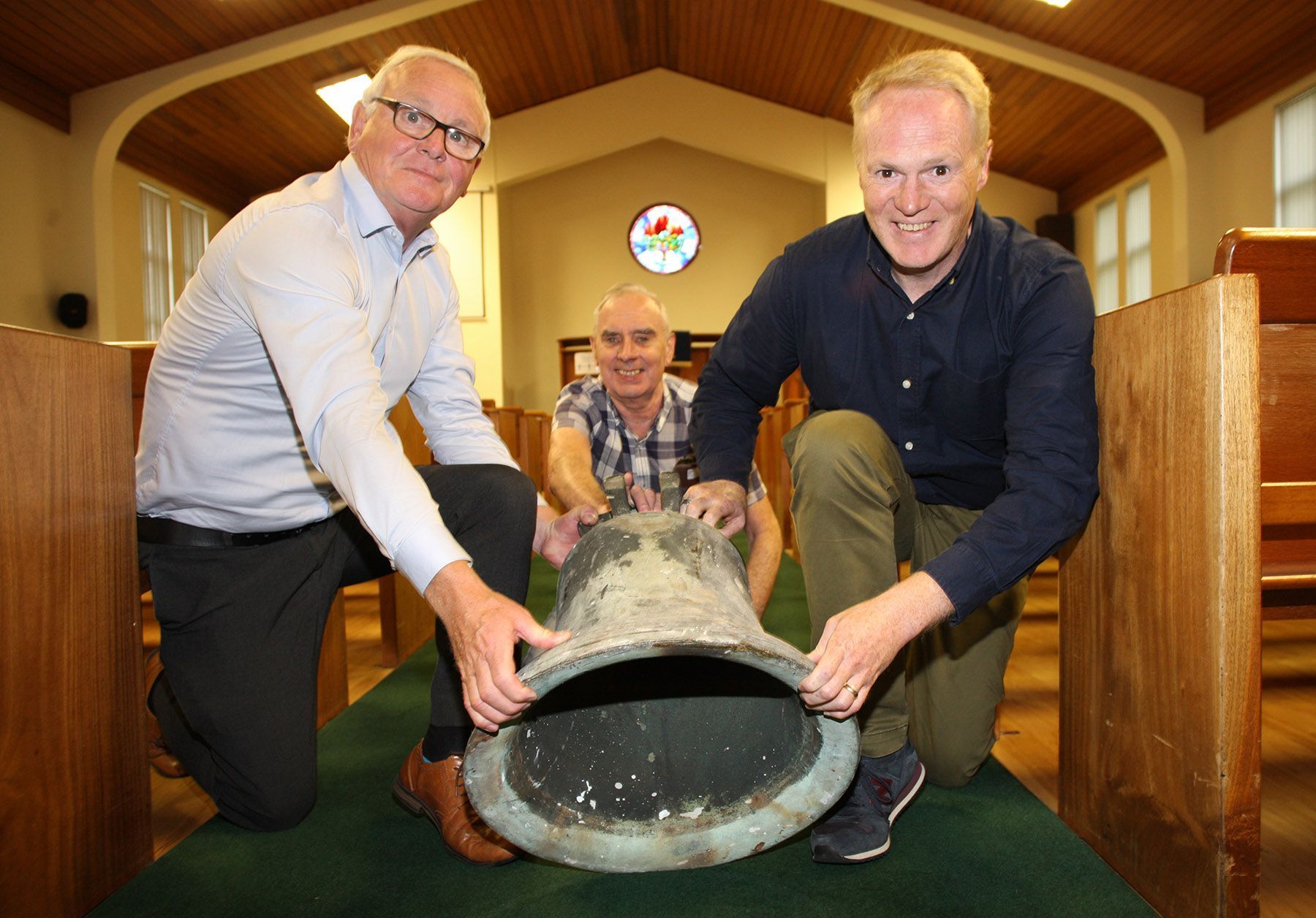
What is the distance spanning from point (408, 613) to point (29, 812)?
177 cm

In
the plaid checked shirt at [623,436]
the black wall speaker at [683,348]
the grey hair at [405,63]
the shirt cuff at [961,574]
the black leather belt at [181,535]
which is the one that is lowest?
the shirt cuff at [961,574]

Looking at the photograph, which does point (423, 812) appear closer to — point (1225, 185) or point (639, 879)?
point (639, 879)

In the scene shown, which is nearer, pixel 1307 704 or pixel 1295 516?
pixel 1295 516

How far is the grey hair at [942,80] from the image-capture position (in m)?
1.46

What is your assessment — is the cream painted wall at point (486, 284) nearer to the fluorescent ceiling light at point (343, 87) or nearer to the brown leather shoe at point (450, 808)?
the fluorescent ceiling light at point (343, 87)

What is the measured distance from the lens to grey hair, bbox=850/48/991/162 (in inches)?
57.6

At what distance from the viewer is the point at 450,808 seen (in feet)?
5.06

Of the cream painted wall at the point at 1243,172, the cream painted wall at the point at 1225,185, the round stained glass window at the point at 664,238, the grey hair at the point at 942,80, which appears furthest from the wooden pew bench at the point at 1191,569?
the round stained glass window at the point at 664,238

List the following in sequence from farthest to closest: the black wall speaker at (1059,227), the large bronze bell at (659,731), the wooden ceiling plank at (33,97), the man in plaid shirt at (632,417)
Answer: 1. the black wall speaker at (1059,227)
2. the wooden ceiling plank at (33,97)
3. the man in plaid shirt at (632,417)
4. the large bronze bell at (659,731)

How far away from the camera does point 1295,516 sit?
131 centimetres

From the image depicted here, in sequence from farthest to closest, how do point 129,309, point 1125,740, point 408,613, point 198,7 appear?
point 129,309 → point 198,7 → point 408,613 → point 1125,740

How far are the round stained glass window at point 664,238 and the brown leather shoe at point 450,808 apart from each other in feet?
34.7

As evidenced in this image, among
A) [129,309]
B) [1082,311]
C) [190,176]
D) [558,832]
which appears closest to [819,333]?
[1082,311]

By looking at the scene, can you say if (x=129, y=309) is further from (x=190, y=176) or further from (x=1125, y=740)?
(x=1125, y=740)
